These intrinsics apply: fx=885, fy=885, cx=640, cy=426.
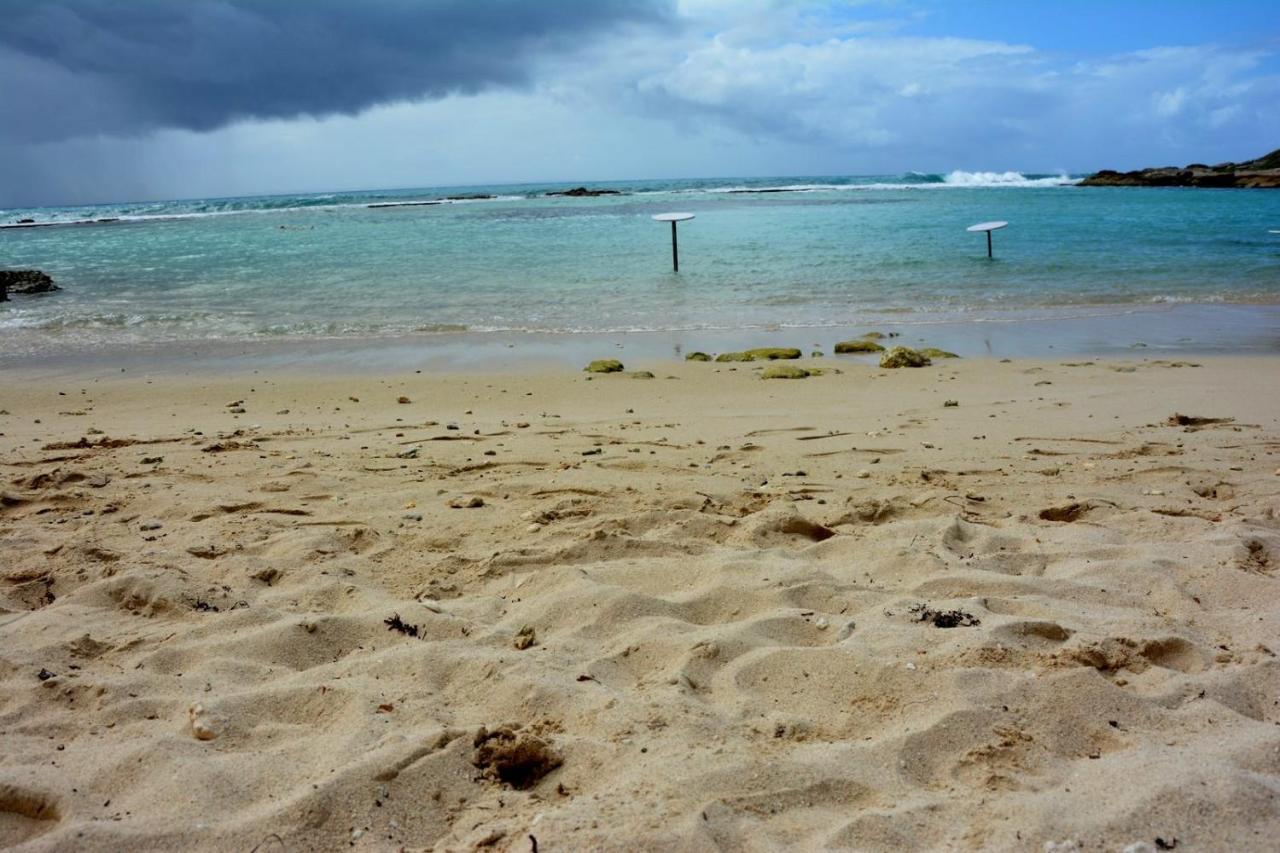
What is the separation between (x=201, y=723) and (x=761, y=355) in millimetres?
7257

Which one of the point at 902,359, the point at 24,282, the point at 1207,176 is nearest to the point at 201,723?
the point at 902,359

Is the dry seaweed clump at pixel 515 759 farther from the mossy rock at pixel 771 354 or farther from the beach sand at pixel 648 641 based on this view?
the mossy rock at pixel 771 354

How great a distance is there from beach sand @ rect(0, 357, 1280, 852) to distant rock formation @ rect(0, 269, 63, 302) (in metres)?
13.6

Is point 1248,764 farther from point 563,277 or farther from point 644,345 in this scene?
point 563,277

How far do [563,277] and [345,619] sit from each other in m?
14.3

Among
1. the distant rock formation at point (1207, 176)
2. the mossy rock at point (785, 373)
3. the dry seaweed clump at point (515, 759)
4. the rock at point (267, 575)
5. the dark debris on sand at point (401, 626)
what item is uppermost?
the distant rock formation at point (1207, 176)

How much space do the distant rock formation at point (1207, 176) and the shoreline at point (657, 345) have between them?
54123 mm

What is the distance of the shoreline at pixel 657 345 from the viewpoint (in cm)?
909

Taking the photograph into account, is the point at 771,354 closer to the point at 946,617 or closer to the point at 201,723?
the point at 946,617

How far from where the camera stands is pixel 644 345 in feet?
33.3

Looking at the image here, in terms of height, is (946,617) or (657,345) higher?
(657,345)

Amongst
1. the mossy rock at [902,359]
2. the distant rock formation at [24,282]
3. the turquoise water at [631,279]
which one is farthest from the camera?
the distant rock formation at [24,282]

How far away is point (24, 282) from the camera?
16.7m

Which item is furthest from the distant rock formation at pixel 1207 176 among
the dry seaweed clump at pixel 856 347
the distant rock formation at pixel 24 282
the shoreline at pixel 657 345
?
the distant rock formation at pixel 24 282
